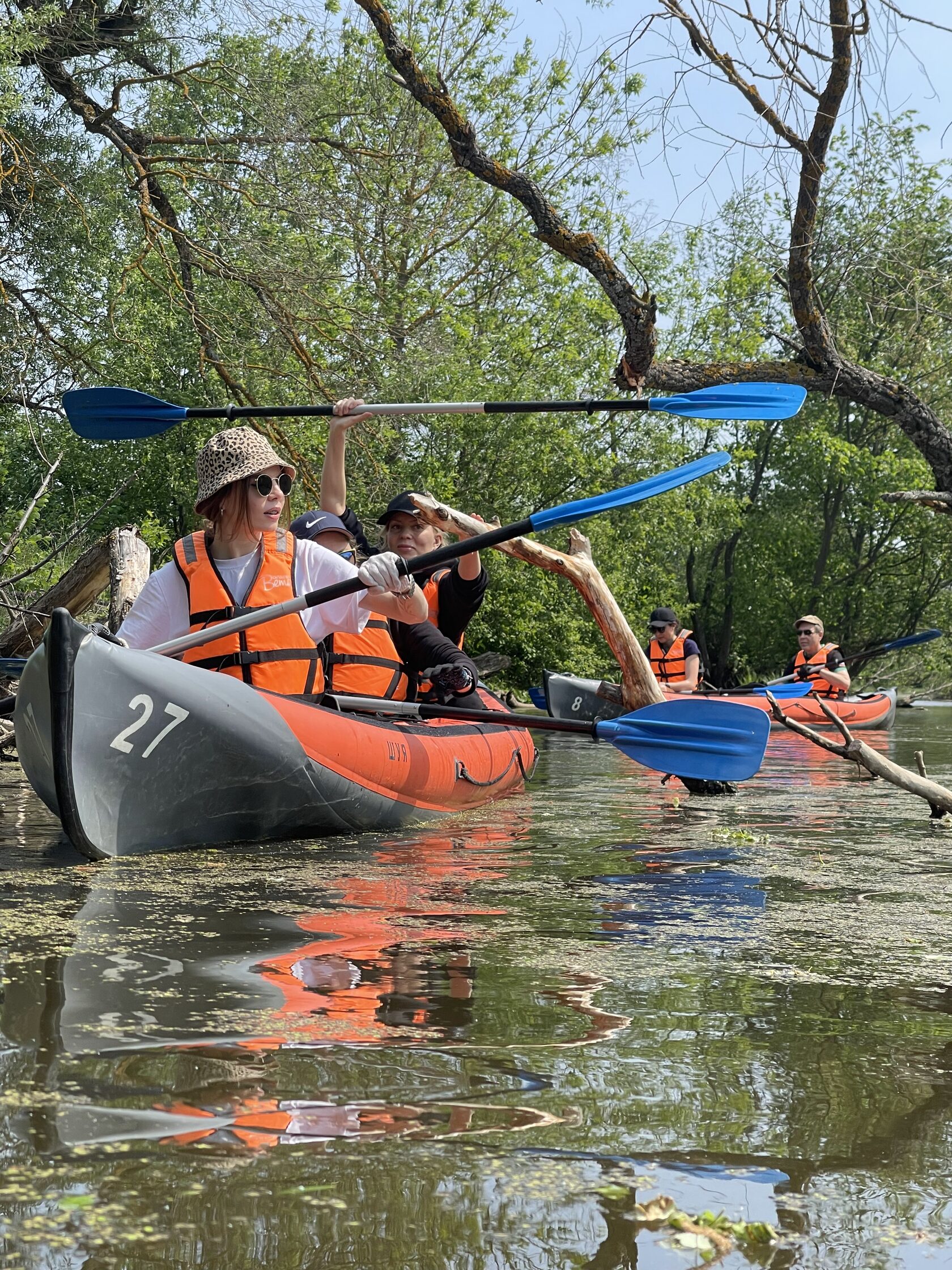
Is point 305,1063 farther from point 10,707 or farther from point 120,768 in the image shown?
point 10,707

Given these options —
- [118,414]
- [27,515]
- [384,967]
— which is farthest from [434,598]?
[384,967]

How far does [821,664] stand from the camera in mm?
13422

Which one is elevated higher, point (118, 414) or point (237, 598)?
point (118, 414)

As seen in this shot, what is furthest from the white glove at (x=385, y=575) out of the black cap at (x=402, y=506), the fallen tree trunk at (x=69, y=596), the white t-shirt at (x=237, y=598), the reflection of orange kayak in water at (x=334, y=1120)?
the fallen tree trunk at (x=69, y=596)

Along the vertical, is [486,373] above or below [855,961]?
above

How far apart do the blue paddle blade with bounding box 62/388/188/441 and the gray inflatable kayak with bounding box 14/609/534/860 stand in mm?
2552

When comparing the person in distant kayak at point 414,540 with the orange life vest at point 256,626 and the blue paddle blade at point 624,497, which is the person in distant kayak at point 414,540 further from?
the orange life vest at point 256,626

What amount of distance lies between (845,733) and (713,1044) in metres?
3.08

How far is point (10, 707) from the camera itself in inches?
197

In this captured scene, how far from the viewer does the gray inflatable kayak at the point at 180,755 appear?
3857 mm

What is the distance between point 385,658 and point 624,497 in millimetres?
1320

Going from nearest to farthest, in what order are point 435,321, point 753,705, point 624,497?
point 624,497, point 753,705, point 435,321

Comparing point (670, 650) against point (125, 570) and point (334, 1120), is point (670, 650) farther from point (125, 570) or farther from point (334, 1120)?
point (334, 1120)

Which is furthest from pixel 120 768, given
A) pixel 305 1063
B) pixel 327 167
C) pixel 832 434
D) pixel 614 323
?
pixel 832 434
